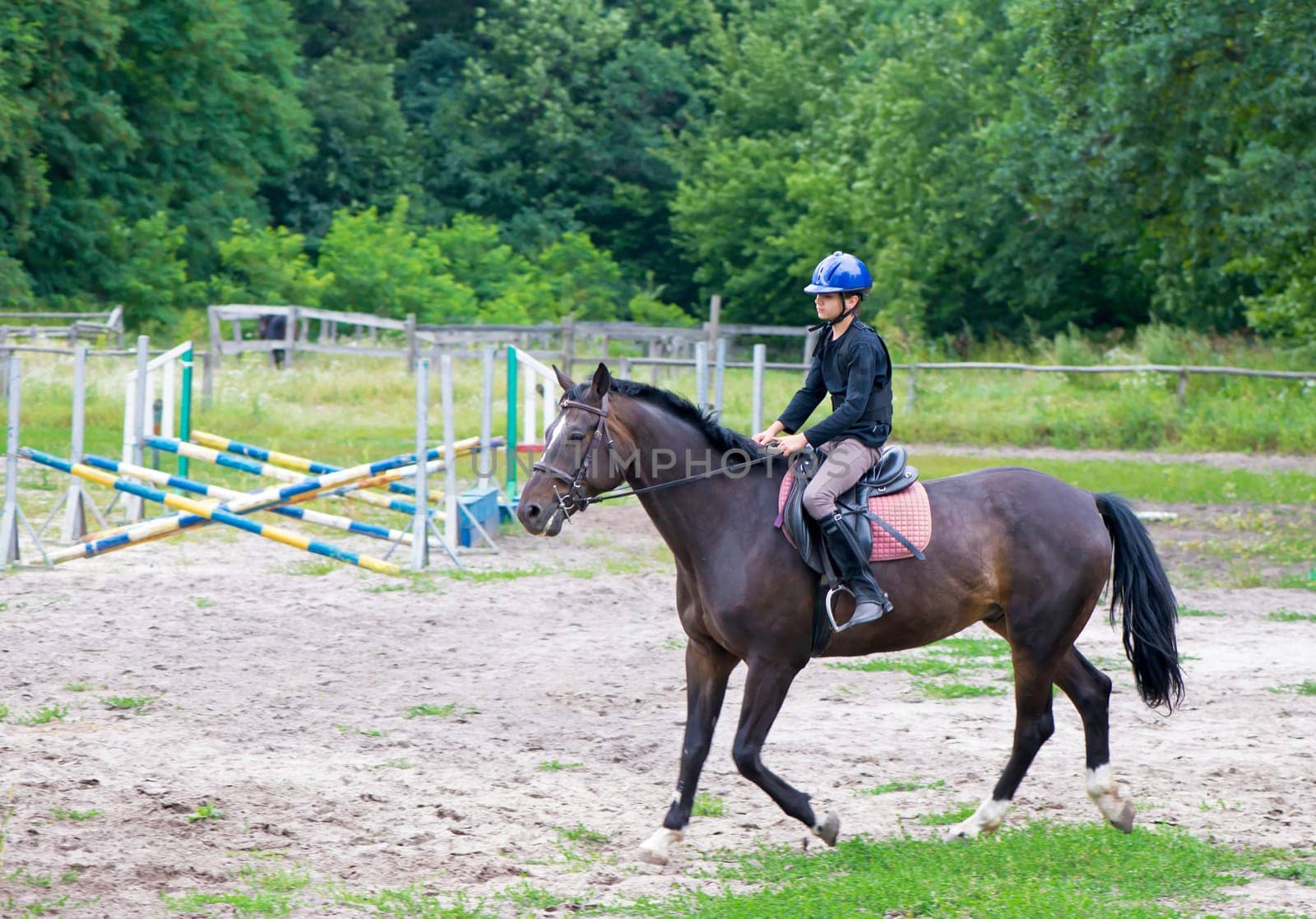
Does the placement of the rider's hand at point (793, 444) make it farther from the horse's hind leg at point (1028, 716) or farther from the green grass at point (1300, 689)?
the green grass at point (1300, 689)

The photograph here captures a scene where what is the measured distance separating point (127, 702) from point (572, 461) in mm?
3525

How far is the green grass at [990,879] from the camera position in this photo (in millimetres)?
4867

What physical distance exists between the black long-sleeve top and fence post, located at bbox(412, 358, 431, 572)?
6154 millimetres

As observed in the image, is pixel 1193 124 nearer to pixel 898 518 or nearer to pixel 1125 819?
pixel 898 518

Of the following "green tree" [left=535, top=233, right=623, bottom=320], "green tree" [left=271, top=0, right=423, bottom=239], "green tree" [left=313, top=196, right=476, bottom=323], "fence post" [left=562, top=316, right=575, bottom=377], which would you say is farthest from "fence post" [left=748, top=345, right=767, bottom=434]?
"green tree" [left=271, top=0, right=423, bottom=239]

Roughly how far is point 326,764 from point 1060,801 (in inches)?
132

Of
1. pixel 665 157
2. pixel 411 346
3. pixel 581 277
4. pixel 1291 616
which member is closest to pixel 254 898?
pixel 1291 616

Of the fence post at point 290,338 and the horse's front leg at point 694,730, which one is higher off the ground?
the fence post at point 290,338

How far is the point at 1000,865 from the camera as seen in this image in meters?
5.34

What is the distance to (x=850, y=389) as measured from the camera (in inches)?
237

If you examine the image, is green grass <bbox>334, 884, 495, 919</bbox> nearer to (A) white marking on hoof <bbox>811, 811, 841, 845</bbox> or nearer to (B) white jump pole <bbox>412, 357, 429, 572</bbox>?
(A) white marking on hoof <bbox>811, 811, 841, 845</bbox>

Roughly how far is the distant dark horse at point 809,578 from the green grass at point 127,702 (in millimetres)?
3280

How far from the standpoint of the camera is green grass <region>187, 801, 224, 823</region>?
5.94 meters

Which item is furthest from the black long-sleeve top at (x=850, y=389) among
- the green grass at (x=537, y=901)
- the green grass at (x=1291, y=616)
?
the green grass at (x=1291, y=616)
